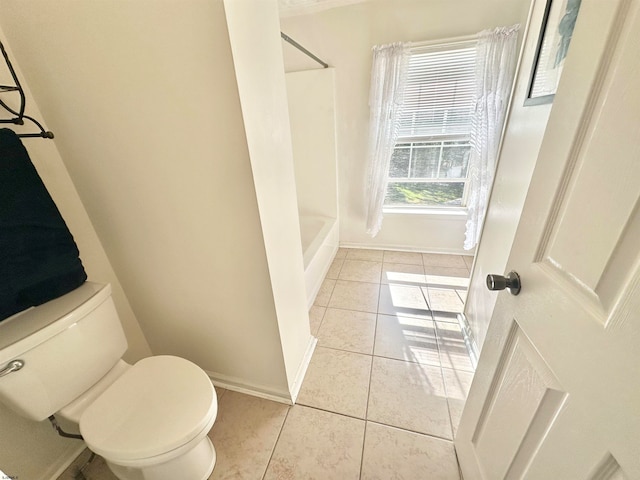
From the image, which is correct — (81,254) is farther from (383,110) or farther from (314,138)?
(383,110)

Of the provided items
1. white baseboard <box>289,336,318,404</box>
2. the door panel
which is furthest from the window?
the door panel

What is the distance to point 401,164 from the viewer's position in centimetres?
260

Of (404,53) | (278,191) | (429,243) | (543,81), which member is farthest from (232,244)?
(429,243)

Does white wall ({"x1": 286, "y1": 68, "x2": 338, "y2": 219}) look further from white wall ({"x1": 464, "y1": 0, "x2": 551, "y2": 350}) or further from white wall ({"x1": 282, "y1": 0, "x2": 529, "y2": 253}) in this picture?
white wall ({"x1": 464, "y1": 0, "x2": 551, "y2": 350})

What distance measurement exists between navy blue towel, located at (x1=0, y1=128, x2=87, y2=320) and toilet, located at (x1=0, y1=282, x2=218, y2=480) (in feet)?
0.27

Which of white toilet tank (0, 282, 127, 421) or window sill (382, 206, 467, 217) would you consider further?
window sill (382, 206, 467, 217)

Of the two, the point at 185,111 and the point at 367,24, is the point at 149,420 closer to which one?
the point at 185,111

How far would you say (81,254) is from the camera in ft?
3.84

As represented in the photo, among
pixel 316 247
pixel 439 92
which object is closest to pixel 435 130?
pixel 439 92

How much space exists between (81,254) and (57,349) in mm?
464

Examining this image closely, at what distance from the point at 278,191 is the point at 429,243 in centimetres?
215

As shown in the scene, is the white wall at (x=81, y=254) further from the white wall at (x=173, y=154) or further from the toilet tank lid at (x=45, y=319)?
the toilet tank lid at (x=45, y=319)

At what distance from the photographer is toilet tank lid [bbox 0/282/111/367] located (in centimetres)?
79

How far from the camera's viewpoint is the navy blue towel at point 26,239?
0.81m
